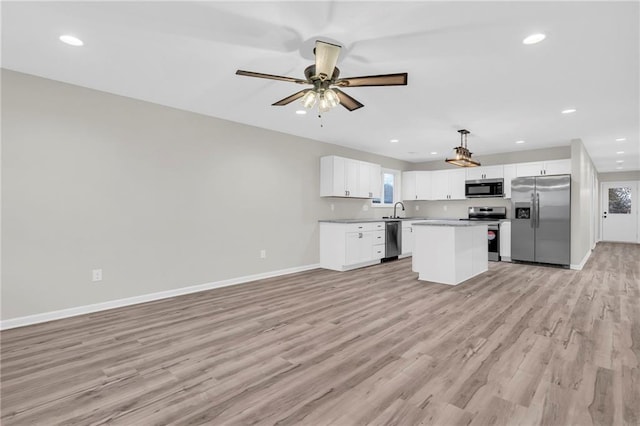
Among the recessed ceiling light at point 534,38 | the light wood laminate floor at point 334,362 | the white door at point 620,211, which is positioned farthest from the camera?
the white door at point 620,211

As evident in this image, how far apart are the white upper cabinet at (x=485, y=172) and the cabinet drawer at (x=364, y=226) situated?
2805 mm

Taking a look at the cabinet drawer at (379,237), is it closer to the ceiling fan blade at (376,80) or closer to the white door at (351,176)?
the white door at (351,176)

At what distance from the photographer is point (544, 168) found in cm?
652

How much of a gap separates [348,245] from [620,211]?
1101cm

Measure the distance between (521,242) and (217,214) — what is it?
5974 millimetres

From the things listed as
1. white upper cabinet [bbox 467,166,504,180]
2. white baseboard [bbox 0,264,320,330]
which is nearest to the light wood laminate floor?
white baseboard [bbox 0,264,320,330]

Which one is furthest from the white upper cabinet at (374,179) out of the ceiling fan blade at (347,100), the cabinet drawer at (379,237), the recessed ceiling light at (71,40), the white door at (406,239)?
the recessed ceiling light at (71,40)

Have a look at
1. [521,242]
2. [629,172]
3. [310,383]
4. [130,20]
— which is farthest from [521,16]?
[629,172]

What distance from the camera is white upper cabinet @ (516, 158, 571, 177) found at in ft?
20.6

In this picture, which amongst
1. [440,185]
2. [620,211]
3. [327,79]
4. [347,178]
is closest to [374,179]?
[347,178]

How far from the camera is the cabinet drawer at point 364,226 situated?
572 cm

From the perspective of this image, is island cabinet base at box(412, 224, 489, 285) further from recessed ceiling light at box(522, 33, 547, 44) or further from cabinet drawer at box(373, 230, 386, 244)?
recessed ceiling light at box(522, 33, 547, 44)

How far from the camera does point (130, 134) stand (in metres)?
3.78

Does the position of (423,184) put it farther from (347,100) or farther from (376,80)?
→ (376,80)
